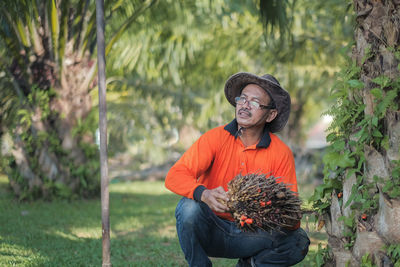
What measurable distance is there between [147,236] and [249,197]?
129 inches

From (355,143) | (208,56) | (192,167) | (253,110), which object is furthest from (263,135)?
(208,56)

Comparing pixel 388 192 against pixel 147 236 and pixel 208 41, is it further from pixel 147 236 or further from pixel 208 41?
pixel 208 41

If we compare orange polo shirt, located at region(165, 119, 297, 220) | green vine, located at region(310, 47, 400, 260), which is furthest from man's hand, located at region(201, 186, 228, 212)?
green vine, located at region(310, 47, 400, 260)

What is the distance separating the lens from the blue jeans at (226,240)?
325 cm

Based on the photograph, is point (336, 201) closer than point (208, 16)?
Yes

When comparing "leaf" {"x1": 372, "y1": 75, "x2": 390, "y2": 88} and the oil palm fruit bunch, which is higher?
"leaf" {"x1": 372, "y1": 75, "x2": 390, "y2": 88}

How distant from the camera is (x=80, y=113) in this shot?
891 cm

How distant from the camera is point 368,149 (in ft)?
8.93

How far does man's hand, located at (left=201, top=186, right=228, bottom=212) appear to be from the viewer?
299cm

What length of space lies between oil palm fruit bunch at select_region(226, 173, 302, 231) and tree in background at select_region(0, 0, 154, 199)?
5.61 m

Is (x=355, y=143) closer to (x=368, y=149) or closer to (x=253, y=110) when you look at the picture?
(x=368, y=149)

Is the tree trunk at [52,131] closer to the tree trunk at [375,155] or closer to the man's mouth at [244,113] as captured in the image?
the man's mouth at [244,113]

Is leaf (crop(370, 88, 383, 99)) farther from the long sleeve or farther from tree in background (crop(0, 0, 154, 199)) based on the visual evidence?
tree in background (crop(0, 0, 154, 199))

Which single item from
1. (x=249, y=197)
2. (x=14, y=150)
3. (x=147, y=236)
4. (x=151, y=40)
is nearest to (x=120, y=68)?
(x=151, y=40)
